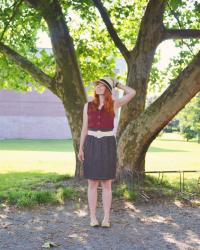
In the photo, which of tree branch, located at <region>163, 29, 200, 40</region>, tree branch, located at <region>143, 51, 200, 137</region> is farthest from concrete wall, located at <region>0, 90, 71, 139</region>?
tree branch, located at <region>143, 51, 200, 137</region>

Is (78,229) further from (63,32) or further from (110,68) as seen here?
(110,68)

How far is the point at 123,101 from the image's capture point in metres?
Result: 6.49

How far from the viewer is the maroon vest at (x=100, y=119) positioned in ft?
20.5

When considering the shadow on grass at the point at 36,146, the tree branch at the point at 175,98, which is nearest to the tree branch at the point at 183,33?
the tree branch at the point at 175,98

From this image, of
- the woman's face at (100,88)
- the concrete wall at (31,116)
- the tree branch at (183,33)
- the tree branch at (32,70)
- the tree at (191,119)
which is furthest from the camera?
the concrete wall at (31,116)

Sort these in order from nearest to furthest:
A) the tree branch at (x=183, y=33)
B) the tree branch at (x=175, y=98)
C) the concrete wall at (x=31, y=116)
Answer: the tree branch at (x=175, y=98) < the tree branch at (x=183, y=33) < the concrete wall at (x=31, y=116)

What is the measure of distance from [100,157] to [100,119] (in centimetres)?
49

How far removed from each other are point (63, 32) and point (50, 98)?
44004mm

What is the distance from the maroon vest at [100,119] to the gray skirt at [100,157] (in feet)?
0.49

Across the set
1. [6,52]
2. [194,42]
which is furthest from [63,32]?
[194,42]

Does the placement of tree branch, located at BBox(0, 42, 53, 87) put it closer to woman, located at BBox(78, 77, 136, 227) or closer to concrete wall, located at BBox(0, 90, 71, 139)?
woman, located at BBox(78, 77, 136, 227)

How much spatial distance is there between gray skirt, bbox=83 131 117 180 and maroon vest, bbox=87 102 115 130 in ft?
0.49

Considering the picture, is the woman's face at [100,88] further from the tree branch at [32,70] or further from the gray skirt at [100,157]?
the tree branch at [32,70]

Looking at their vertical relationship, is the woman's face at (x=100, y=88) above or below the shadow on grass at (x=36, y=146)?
above
